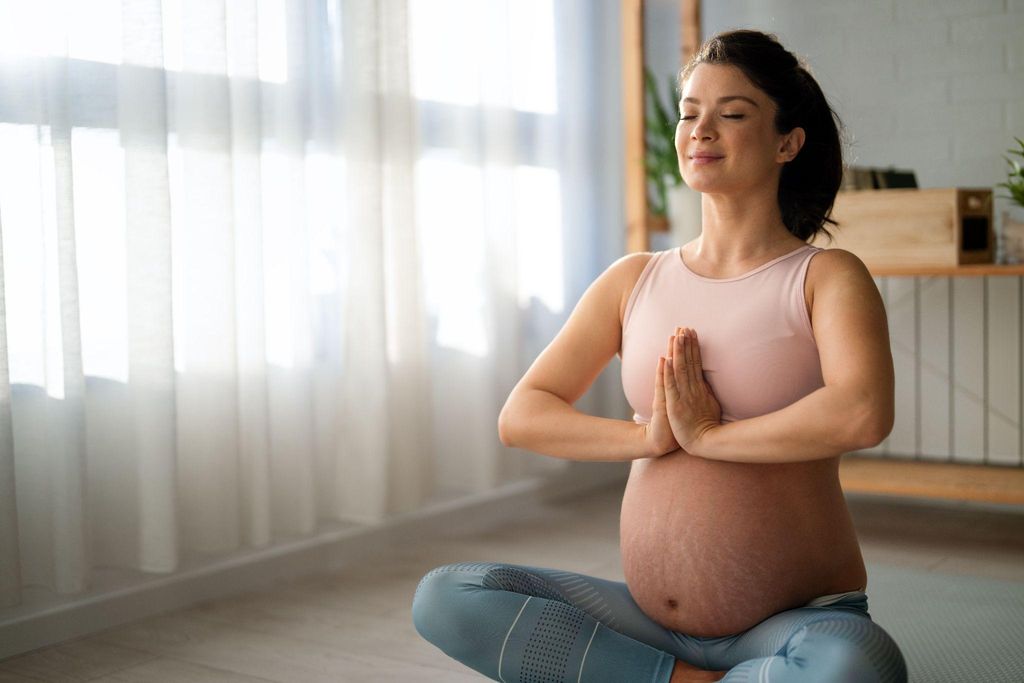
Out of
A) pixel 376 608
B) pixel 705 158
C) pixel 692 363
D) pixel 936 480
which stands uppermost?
pixel 705 158

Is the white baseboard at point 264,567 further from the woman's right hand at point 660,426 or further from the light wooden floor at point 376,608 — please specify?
the woman's right hand at point 660,426

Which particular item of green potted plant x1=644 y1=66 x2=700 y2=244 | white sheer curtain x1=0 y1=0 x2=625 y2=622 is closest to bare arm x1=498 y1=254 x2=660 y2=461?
white sheer curtain x1=0 y1=0 x2=625 y2=622

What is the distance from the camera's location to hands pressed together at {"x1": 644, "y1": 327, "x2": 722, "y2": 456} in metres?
1.47

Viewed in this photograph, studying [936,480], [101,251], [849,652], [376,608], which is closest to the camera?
[849,652]

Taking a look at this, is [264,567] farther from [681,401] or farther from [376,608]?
[681,401]

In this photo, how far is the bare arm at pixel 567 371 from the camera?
162 centimetres

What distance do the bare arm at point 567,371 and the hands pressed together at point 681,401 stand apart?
0.48 ft

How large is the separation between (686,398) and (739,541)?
0.20m

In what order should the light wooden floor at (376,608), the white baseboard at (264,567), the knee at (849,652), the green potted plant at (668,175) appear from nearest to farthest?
1. the knee at (849,652)
2. the light wooden floor at (376,608)
3. the white baseboard at (264,567)
4. the green potted plant at (668,175)

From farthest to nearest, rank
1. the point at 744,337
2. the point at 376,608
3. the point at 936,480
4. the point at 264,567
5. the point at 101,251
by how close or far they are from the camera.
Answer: the point at 936,480
the point at 264,567
the point at 376,608
the point at 101,251
the point at 744,337

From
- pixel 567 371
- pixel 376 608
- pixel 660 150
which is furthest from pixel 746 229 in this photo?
pixel 660 150

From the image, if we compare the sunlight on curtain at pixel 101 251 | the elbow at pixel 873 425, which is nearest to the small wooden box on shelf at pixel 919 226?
the elbow at pixel 873 425

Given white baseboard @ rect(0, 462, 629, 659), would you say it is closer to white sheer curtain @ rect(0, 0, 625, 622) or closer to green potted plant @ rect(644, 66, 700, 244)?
white sheer curtain @ rect(0, 0, 625, 622)

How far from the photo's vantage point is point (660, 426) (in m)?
1.49
